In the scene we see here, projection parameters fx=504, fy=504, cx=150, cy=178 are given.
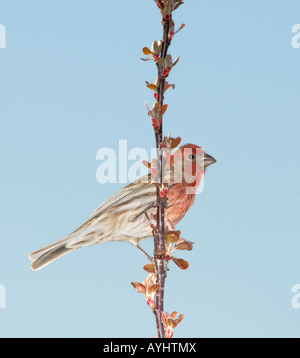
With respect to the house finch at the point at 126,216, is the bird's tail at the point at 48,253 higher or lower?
lower

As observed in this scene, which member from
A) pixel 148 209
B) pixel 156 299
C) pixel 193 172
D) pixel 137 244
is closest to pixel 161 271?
pixel 156 299

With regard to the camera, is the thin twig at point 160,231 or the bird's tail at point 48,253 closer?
the thin twig at point 160,231

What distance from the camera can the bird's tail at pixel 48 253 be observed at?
224 inches

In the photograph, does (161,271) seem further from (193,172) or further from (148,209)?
(148,209)

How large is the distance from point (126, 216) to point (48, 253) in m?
1.09

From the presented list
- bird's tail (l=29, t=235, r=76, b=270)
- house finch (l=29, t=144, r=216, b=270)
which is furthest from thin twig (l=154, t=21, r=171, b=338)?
bird's tail (l=29, t=235, r=76, b=270)

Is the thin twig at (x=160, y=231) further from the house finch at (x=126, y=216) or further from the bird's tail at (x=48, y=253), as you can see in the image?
the bird's tail at (x=48, y=253)

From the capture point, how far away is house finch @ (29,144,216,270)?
5578mm

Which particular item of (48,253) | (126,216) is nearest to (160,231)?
(48,253)

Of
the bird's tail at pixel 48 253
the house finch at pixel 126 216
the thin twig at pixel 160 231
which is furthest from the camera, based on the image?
the bird's tail at pixel 48 253

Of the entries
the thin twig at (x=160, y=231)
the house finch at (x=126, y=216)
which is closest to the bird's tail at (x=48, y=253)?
the house finch at (x=126, y=216)

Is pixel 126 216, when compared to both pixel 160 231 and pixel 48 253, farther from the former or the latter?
pixel 160 231
